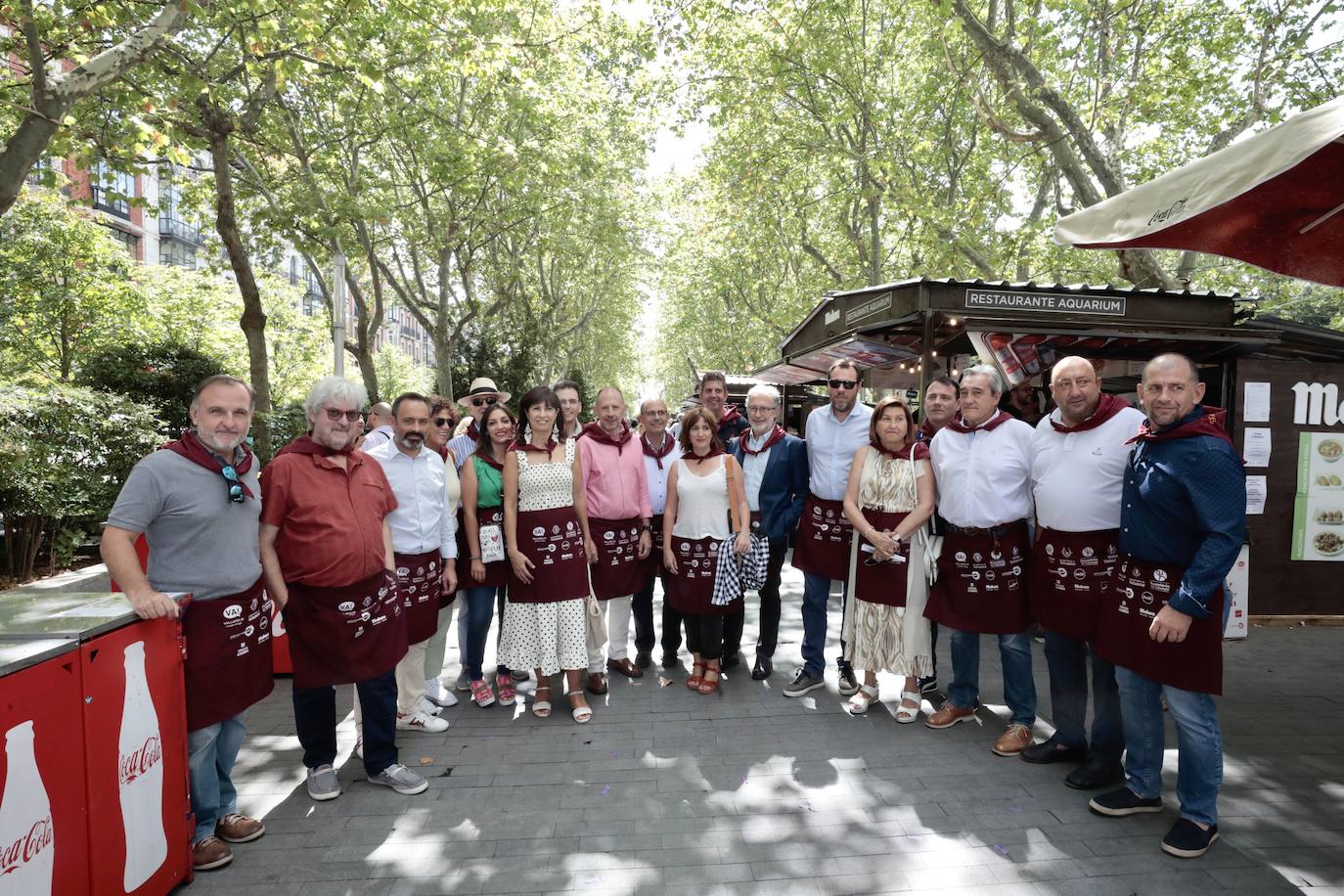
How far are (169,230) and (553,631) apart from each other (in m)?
52.0

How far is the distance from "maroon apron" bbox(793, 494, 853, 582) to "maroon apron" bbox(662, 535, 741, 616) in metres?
0.61

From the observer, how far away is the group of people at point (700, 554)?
9.87 ft

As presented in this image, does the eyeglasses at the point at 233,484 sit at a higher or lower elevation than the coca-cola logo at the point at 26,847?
higher

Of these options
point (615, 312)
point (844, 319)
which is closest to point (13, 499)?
point (844, 319)

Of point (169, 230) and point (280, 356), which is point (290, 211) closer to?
point (280, 356)

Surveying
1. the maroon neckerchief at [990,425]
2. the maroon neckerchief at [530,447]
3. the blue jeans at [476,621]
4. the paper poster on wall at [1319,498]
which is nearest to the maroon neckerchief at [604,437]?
the maroon neckerchief at [530,447]

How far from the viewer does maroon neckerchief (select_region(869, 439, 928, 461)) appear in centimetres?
442

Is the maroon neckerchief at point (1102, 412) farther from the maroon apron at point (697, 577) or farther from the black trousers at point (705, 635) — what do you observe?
the black trousers at point (705, 635)

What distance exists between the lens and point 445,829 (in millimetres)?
3334

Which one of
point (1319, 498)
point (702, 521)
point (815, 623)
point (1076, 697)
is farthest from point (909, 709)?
point (1319, 498)

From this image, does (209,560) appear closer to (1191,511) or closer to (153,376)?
(1191,511)

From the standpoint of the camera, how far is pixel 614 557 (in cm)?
504

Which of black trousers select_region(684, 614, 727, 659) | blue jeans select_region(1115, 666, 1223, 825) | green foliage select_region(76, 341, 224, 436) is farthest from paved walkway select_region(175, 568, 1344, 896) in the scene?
green foliage select_region(76, 341, 224, 436)

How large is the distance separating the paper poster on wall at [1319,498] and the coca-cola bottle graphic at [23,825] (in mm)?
7859
